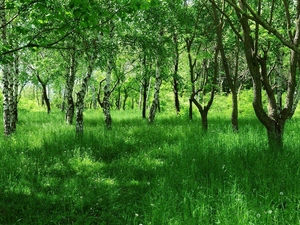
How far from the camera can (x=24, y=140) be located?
28.1 feet

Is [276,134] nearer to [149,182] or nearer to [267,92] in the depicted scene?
[267,92]

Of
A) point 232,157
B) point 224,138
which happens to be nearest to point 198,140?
point 224,138

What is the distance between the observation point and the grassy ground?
4148mm

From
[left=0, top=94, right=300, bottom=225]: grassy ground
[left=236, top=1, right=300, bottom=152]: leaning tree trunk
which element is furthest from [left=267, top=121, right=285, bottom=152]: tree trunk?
[left=0, top=94, right=300, bottom=225]: grassy ground

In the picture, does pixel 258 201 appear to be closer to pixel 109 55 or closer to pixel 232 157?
pixel 232 157

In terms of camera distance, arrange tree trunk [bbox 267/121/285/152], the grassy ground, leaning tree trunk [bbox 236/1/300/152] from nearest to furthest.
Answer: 1. the grassy ground
2. leaning tree trunk [bbox 236/1/300/152]
3. tree trunk [bbox 267/121/285/152]

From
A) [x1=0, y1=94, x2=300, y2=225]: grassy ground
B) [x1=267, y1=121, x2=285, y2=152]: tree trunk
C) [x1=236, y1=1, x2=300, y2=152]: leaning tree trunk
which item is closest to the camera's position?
[x1=0, y1=94, x2=300, y2=225]: grassy ground

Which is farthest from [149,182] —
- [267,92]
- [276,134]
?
[267,92]

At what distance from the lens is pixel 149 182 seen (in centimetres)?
563

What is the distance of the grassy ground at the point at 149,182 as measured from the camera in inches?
163

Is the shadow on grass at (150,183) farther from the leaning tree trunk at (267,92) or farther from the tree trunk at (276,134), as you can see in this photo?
the leaning tree trunk at (267,92)

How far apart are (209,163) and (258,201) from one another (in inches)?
77.7

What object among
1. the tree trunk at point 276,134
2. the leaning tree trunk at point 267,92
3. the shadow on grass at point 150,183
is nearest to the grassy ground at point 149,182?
the shadow on grass at point 150,183

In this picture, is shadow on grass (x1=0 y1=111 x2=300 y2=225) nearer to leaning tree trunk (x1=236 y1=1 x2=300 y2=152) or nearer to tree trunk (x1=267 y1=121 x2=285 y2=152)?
tree trunk (x1=267 y1=121 x2=285 y2=152)
